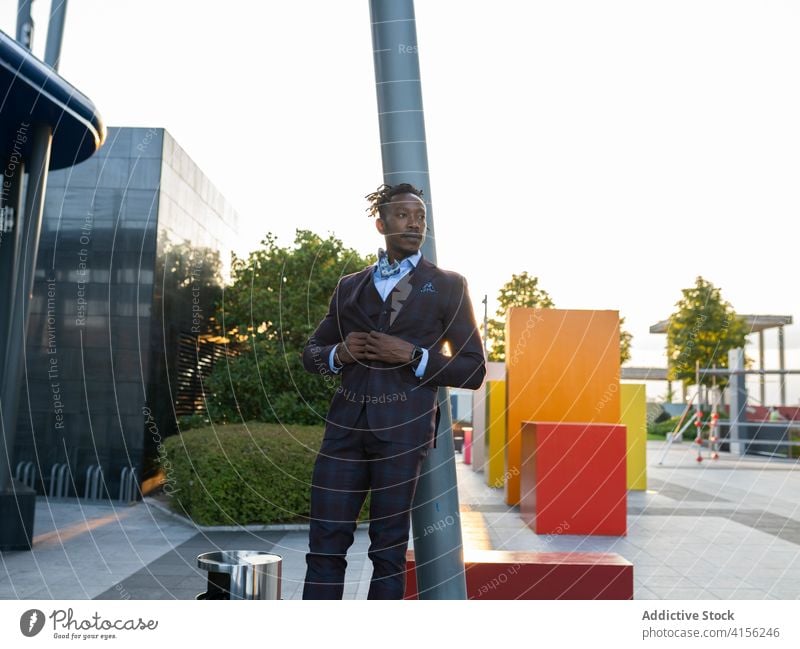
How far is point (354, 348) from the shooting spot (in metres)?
2.35

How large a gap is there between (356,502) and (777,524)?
686cm

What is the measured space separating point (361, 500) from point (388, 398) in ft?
1.11

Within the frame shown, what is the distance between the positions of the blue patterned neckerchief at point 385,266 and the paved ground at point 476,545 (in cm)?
247

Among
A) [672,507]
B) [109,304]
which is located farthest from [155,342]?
[672,507]

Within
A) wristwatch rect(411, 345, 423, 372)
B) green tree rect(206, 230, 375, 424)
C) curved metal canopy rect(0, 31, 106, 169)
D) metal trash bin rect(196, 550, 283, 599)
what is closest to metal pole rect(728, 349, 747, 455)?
green tree rect(206, 230, 375, 424)

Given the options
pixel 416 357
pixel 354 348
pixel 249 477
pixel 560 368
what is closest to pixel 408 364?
pixel 416 357

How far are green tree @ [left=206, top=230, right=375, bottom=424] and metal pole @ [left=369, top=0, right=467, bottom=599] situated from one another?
20.8ft

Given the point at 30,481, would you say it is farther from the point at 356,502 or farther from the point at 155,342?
the point at 356,502

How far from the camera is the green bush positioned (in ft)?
22.2

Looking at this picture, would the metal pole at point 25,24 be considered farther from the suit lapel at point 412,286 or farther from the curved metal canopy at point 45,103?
the suit lapel at point 412,286

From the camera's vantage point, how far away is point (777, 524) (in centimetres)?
773

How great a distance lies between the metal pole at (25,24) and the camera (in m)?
5.17

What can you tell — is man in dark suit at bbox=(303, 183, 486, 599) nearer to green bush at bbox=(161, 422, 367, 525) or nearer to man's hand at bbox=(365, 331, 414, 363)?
man's hand at bbox=(365, 331, 414, 363)
